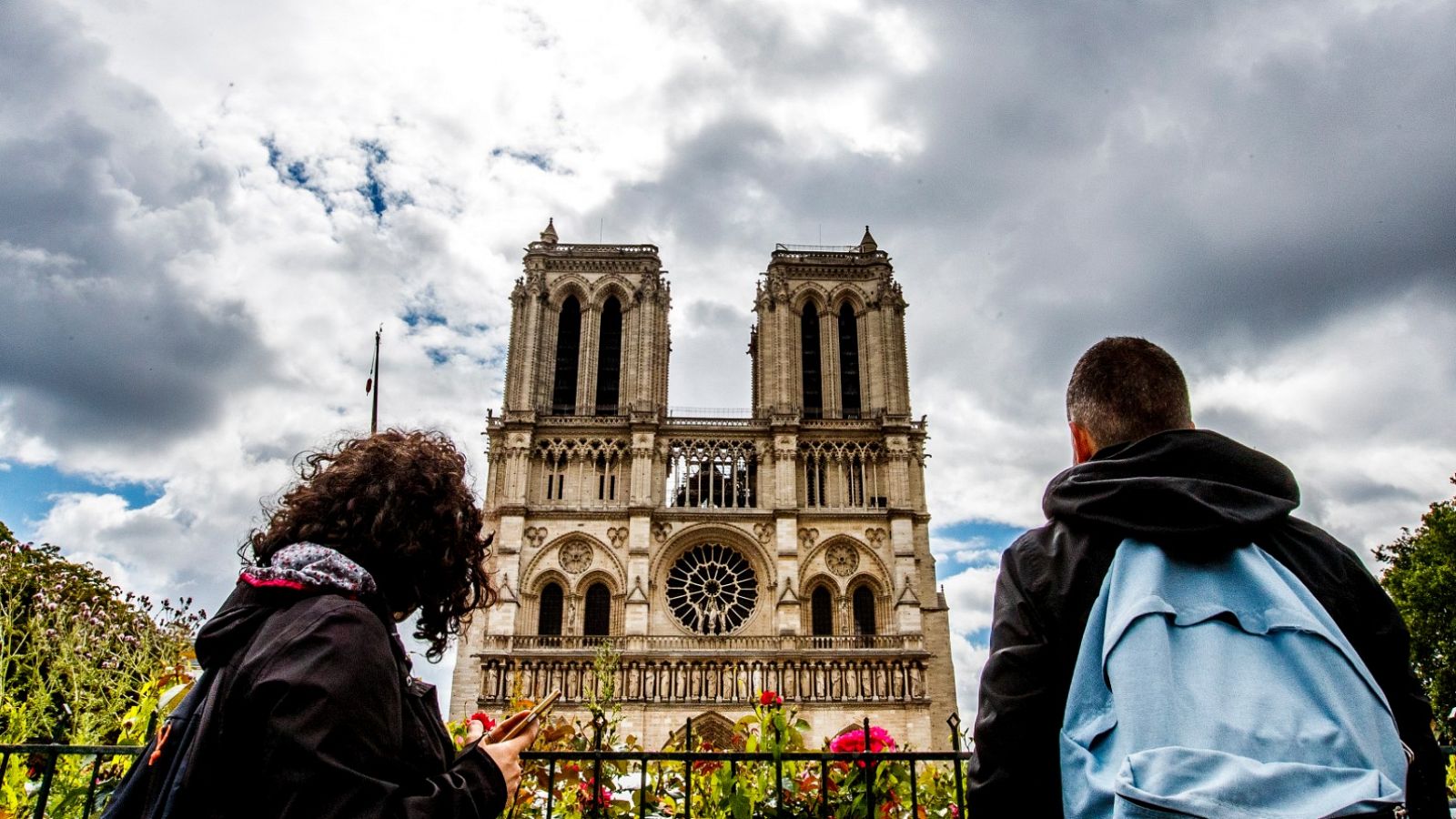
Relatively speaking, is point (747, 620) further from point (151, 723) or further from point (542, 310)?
point (151, 723)

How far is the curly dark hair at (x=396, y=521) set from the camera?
2.02 meters

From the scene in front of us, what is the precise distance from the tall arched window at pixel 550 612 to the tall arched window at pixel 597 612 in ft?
2.71

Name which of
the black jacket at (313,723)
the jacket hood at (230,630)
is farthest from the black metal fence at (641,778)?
the jacket hood at (230,630)

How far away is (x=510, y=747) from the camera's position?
2.09 meters

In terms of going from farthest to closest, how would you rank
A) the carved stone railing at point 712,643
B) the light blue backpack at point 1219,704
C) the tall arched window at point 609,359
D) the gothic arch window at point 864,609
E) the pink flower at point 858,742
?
the tall arched window at point 609,359, the gothic arch window at point 864,609, the carved stone railing at point 712,643, the pink flower at point 858,742, the light blue backpack at point 1219,704

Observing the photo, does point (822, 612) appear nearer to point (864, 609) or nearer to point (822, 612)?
point (822, 612)

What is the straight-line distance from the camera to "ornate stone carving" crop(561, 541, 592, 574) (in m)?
26.3

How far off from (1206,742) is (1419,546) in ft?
79.9

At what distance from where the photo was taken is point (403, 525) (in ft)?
6.73

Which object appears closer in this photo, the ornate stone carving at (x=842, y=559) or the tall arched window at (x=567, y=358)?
the ornate stone carving at (x=842, y=559)

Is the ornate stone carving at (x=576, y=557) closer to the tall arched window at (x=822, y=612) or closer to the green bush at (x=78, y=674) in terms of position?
the tall arched window at (x=822, y=612)

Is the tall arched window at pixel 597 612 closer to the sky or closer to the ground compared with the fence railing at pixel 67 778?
closer to the sky

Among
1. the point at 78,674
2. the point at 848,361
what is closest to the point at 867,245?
the point at 848,361

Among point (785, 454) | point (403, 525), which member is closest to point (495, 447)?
point (785, 454)
